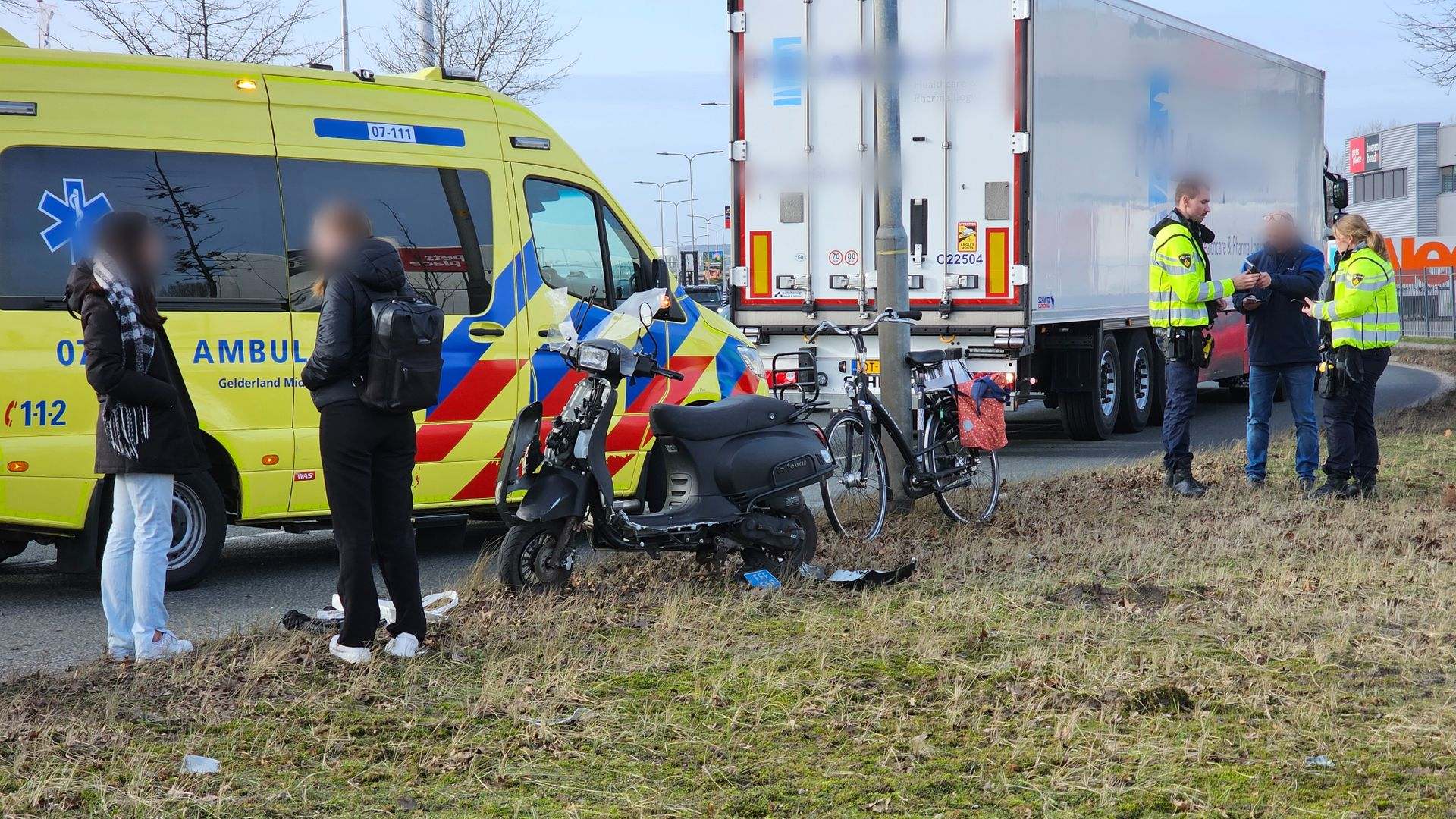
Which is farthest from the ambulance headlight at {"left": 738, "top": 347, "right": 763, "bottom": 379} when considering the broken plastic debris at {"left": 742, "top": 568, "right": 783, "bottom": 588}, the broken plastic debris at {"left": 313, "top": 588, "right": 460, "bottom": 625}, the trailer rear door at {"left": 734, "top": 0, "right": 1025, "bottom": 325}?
the trailer rear door at {"left": 734, "top": 0, "right": 1025, "bottom": 325}

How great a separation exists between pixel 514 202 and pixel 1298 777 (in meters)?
5.34

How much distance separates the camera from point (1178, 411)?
9.65 m

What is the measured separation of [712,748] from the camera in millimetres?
4340

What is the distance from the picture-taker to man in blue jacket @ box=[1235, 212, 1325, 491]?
9.55 meters

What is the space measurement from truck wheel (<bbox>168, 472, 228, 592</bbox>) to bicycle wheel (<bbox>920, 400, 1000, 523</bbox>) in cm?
393

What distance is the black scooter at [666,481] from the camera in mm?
6219

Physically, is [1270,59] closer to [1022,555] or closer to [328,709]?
[1022,555]

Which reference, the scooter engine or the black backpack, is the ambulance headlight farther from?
the black backpack

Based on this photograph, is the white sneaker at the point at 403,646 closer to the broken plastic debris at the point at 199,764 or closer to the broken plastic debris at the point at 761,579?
the broken plastic debris at the point at 199,764

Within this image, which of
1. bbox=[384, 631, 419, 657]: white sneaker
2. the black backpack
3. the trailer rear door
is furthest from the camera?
the trailer rear door

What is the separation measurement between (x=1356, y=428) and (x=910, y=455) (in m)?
3.28

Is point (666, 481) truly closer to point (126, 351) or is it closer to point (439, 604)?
point (439, 604)

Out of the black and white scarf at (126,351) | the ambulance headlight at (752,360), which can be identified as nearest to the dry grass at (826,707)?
the black and white scarf at (126,351)

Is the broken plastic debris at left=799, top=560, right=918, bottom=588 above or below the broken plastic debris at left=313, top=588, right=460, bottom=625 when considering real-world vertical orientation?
below
